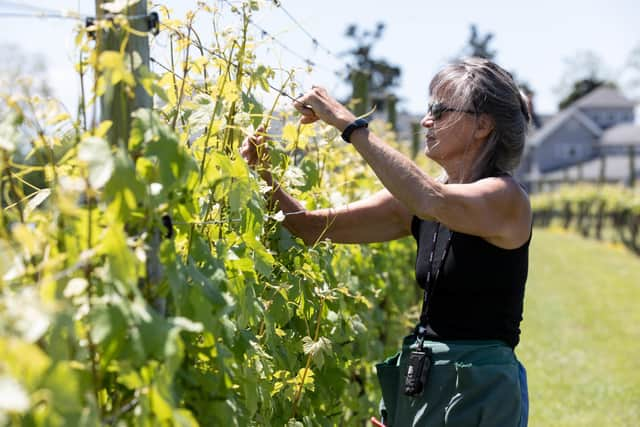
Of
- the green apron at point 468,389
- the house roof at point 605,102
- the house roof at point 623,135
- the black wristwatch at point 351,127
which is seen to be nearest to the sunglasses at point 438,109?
the black wristwatch at point 351,127

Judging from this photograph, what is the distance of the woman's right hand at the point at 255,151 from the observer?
2514 millimetres

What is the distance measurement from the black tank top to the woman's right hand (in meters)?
0.69

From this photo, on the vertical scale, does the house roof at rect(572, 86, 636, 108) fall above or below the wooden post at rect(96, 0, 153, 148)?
below

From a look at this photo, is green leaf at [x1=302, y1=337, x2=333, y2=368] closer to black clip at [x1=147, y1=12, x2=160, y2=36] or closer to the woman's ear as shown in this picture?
the woman's ear

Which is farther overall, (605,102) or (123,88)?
(605,102)

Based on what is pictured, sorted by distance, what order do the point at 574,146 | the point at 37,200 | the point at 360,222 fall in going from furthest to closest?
1. the point at 574,146
2. the point at 360,222
3. the point at 37,200

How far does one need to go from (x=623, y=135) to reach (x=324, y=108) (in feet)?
277

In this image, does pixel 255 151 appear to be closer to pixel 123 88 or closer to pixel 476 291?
pixel 476 291

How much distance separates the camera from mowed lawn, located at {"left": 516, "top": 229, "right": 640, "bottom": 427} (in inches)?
305

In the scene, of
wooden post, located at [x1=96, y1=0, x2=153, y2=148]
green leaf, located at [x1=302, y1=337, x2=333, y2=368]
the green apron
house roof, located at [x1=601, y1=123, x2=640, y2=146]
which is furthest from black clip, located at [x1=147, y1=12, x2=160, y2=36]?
house roof, located at [x1=601, y1=123, x2=640, y2=146]

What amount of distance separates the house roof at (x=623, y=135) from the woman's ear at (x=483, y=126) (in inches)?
→ 3215

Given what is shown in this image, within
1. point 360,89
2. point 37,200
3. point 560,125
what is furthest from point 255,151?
point 560,125

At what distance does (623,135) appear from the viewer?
8119 cm

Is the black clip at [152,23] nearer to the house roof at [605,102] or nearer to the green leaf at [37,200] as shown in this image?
the green leaf at [37,200]
